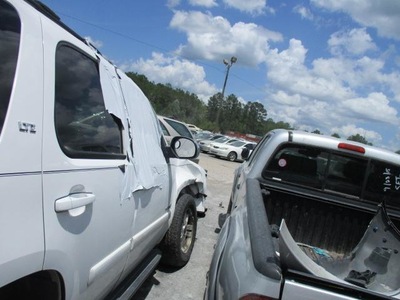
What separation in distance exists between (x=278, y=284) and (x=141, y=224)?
155cm

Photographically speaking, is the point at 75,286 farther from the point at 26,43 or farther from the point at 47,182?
the point at 26,43

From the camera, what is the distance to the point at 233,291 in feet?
6.67

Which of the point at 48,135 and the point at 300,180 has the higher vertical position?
the point at 48,135

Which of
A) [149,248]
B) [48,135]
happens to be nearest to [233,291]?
[48,135]

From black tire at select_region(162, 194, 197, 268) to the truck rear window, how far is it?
40.0 inches

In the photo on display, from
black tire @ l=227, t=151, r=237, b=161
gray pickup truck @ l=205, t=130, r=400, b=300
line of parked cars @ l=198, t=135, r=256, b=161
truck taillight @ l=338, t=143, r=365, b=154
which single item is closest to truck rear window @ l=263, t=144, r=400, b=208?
gray pickup truck @ l=205, t=130, r=400, b=300

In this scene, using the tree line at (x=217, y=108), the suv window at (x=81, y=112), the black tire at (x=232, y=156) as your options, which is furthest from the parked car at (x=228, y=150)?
the tree line at (x=217, y=108)

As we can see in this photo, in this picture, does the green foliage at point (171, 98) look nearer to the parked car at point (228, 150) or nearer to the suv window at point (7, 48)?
the parked car at point (228, 150)

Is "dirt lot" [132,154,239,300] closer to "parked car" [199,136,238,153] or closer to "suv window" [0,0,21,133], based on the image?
"suv window" [0,0,21,133]

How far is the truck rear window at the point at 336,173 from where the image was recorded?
4.38 meters

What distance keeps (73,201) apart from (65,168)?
0.16 meters

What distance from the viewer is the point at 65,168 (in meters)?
1.93

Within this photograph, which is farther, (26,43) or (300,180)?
(300,180)

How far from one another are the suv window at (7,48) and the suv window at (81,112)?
0.31m
